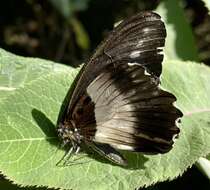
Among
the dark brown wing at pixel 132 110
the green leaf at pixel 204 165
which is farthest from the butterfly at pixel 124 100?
the green leaf at pixel 204 165

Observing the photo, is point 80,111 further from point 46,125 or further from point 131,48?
point 131,48

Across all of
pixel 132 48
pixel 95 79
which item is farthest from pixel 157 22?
pixel 95 79

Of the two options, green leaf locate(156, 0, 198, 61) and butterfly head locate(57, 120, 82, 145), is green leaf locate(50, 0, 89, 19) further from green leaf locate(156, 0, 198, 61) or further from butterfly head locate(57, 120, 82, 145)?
butterfly head locate(57, 120, 82, 145)

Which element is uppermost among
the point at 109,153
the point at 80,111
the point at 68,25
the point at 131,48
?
the point at 131,48

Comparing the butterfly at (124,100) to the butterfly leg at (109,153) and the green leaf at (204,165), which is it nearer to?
the butterfly leg at (109,153)

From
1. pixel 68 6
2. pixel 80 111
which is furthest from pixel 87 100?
pixel 68 6

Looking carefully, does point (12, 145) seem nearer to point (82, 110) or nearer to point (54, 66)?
point (82, 110)

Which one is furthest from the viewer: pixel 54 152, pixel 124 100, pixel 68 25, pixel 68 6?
pixel 68 25

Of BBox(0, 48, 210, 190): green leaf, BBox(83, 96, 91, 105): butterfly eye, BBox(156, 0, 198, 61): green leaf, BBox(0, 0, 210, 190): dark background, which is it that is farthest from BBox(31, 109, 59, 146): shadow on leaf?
BBox(0, 0, 210, 190): dark background

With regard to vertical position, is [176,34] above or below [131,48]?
below
